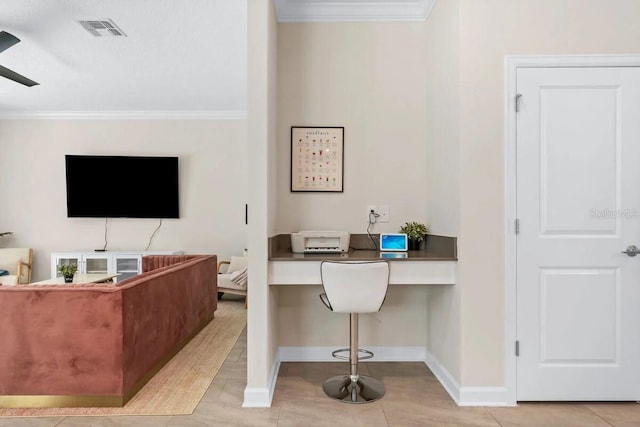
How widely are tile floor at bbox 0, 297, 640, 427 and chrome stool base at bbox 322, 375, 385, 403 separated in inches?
1.9

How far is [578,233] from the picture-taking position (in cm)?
238

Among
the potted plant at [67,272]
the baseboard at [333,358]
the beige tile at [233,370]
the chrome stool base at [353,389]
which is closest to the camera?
the chrome stool base at [353,389]

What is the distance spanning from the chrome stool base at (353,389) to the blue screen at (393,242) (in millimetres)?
921

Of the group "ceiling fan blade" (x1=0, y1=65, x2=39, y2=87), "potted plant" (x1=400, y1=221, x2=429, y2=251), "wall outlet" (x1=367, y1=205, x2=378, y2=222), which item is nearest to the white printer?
"wall outlet" (x1=367, y1=205, x2=378, y2=222)

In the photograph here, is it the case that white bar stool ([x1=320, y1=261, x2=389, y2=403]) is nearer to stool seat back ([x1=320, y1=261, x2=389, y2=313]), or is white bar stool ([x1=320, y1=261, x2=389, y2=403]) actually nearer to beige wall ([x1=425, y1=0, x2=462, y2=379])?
stool seat back ([x1=320, y1=261, x2=389, y2=313])

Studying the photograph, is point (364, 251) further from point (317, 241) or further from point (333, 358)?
point (333, 358)

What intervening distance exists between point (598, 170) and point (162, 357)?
327 cm

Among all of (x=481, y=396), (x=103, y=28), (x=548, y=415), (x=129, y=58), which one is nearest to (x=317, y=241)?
(x=481, y=396)

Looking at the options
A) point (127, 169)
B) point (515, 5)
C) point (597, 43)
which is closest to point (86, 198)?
point (127, 169)

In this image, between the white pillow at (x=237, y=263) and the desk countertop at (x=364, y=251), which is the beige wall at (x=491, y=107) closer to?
the desk countertop at (x=364, y=251)

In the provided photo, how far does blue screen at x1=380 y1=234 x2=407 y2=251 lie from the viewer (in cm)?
290

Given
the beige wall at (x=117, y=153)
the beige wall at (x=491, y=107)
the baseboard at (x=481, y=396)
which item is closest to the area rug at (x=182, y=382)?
the baseboard at (x=481, y=396)

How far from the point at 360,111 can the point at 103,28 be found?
7.34 ft

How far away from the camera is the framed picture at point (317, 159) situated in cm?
308
